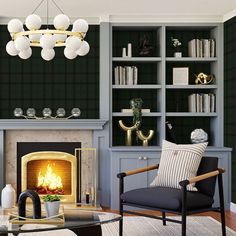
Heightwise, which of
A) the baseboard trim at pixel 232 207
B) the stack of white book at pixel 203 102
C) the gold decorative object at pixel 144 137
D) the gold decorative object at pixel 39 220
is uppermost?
the stack of white book at pixel 203 102

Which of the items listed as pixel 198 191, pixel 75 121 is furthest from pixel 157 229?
pixel 75 121

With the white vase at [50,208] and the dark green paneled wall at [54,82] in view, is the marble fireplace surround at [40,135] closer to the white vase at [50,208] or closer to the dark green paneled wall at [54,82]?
the dark green paneled wall at [54,82]

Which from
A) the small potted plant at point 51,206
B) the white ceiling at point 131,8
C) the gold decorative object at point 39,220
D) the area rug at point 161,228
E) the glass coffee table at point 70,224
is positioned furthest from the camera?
the white ceiling at point 131,8

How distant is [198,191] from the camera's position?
18.6 feet

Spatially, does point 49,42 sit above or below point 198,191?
above

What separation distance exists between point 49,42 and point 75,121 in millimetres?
2728

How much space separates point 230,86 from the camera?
7.56 m

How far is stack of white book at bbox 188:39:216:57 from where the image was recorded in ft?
25.9

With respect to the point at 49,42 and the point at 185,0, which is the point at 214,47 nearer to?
the point at 185,0

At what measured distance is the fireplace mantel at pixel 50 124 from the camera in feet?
25.0

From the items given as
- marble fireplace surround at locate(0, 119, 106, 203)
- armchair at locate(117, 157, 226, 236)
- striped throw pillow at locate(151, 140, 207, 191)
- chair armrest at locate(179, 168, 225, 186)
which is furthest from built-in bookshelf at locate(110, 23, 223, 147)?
chair armrest at locate(179, 168, 225, 186)

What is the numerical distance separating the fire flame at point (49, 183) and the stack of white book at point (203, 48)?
94.2 inches

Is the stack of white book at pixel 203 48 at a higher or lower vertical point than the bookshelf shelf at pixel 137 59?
higher

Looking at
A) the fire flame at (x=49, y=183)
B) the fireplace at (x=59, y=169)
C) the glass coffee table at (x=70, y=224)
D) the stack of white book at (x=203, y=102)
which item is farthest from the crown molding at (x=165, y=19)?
the glass coffee table at (x=70, y=224)
